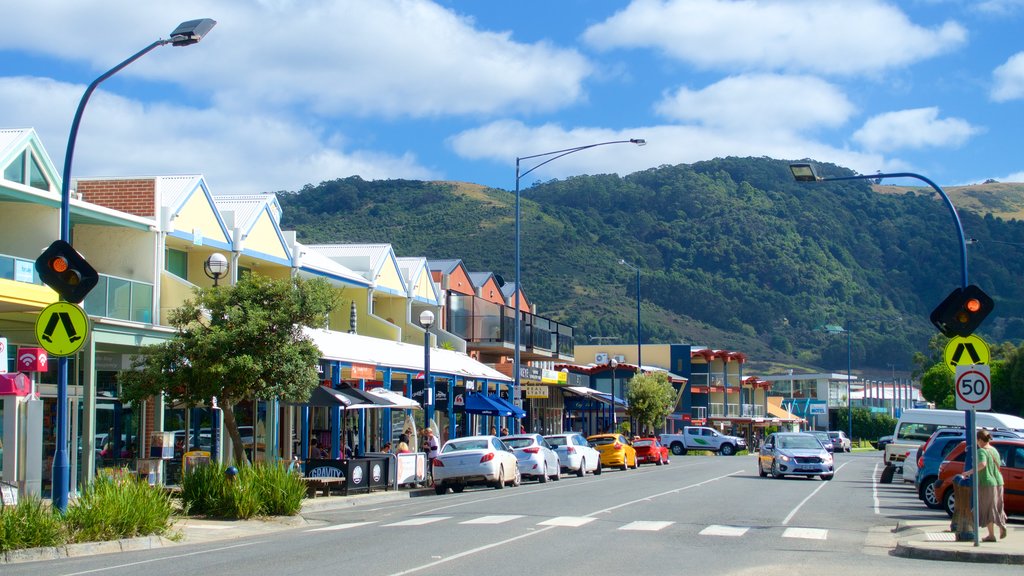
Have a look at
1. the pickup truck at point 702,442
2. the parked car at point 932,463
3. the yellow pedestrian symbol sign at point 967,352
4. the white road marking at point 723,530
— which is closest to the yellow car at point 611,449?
the parked car at point 932,463

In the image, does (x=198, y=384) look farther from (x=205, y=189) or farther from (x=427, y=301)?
(x=427, y=301)

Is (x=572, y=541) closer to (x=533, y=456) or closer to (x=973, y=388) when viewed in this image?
(x=973, y=388)

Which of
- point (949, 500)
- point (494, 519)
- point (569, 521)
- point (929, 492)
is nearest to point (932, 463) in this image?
point (929, 492)

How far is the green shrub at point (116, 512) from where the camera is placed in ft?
51.5

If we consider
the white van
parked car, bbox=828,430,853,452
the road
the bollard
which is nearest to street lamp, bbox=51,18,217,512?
the road

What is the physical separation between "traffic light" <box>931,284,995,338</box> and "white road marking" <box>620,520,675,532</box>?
17.8 feet

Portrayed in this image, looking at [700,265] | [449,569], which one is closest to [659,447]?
[449,569]

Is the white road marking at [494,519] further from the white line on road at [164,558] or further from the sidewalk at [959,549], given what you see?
the sidewalk at [959,549]

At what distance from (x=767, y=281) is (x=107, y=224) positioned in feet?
518

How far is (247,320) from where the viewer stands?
23844 mm

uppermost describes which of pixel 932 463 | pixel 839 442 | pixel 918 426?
pixel 918 426

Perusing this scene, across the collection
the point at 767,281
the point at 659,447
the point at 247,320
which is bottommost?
the point at 659,447

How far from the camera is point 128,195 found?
28109mm

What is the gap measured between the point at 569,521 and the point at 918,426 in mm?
21476
